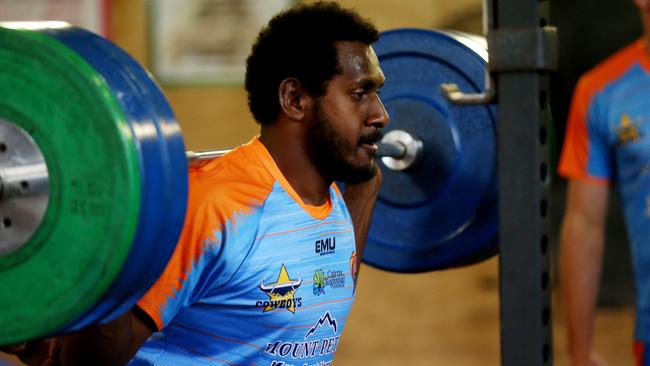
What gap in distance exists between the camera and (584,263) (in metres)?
2.60

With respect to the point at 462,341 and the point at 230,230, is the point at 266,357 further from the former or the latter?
the point at 462,341

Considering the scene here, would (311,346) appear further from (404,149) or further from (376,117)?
(404,149)

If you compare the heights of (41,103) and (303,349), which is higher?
(41,103)

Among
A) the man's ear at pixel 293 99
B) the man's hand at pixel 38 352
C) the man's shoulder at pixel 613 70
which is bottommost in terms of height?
the man's hand at pixel 38 352

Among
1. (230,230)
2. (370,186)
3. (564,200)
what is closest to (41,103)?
(230,230)

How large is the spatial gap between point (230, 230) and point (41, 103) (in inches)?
17.9

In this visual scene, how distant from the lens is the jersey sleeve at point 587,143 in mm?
2549

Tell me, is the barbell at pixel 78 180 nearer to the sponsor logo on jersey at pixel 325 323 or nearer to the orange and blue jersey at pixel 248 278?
the orange and blue jersey at pixel 248 278

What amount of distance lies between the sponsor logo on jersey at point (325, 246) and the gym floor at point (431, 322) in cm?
288

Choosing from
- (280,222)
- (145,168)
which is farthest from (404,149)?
(145,168)

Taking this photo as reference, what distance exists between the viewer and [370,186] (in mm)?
2287

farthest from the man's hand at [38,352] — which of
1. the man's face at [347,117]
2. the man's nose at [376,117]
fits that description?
the man's nose at [376,117]

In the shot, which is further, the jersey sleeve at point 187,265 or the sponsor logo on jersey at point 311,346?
the sponsor logo on jersey at point 311,346

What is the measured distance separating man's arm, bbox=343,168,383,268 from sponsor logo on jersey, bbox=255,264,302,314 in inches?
15.0
